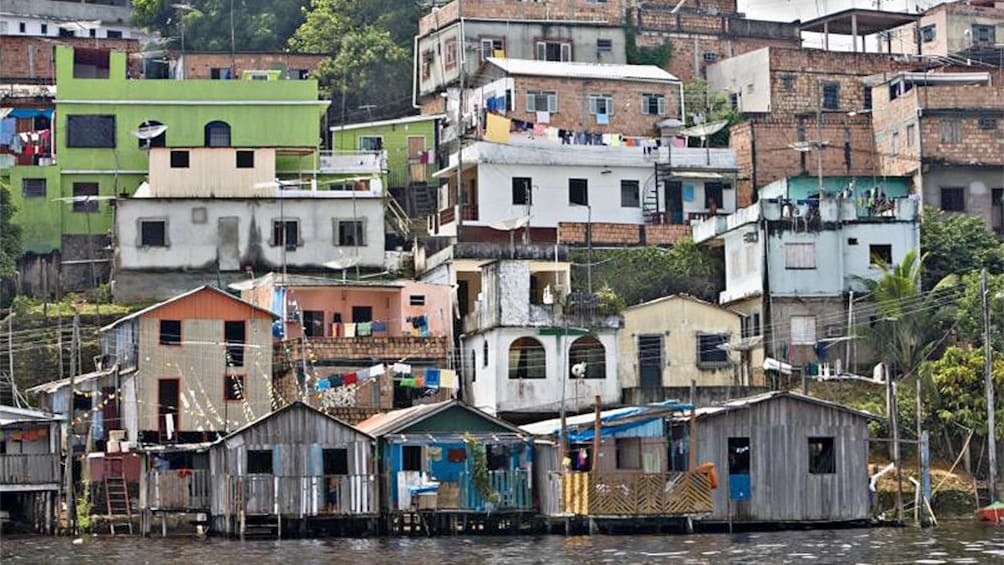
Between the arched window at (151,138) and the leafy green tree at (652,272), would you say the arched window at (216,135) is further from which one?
the leafy green tree at (652,272)

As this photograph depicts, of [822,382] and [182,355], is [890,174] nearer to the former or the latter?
[822,382]

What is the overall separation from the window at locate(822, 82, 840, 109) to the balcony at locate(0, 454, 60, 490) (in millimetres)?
40046

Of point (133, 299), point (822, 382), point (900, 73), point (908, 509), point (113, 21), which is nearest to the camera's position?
point (908, 509)

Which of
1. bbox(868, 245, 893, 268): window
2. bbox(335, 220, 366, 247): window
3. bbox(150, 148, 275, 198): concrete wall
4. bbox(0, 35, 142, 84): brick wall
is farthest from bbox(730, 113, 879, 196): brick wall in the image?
bbox(0, 35, 142, 84): brick wall

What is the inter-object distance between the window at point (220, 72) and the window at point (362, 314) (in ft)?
76.2

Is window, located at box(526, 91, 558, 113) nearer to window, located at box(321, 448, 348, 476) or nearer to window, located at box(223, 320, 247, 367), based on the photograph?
window, located at box(223, 320, 247, 367)

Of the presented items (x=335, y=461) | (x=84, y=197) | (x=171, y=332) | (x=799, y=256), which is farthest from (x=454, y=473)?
(x=84, y=197)

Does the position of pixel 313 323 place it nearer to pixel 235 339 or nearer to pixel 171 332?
pixel 235 339

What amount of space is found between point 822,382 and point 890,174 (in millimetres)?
16546

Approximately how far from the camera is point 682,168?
8612 centimetres

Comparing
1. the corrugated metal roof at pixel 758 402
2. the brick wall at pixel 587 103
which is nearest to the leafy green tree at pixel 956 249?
the brick wall at pixel 587 103

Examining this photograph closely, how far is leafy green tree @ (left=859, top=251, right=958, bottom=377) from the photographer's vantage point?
242ft

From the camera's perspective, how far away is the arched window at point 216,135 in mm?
87125

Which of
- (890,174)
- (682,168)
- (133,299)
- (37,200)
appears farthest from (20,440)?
(890,174)
